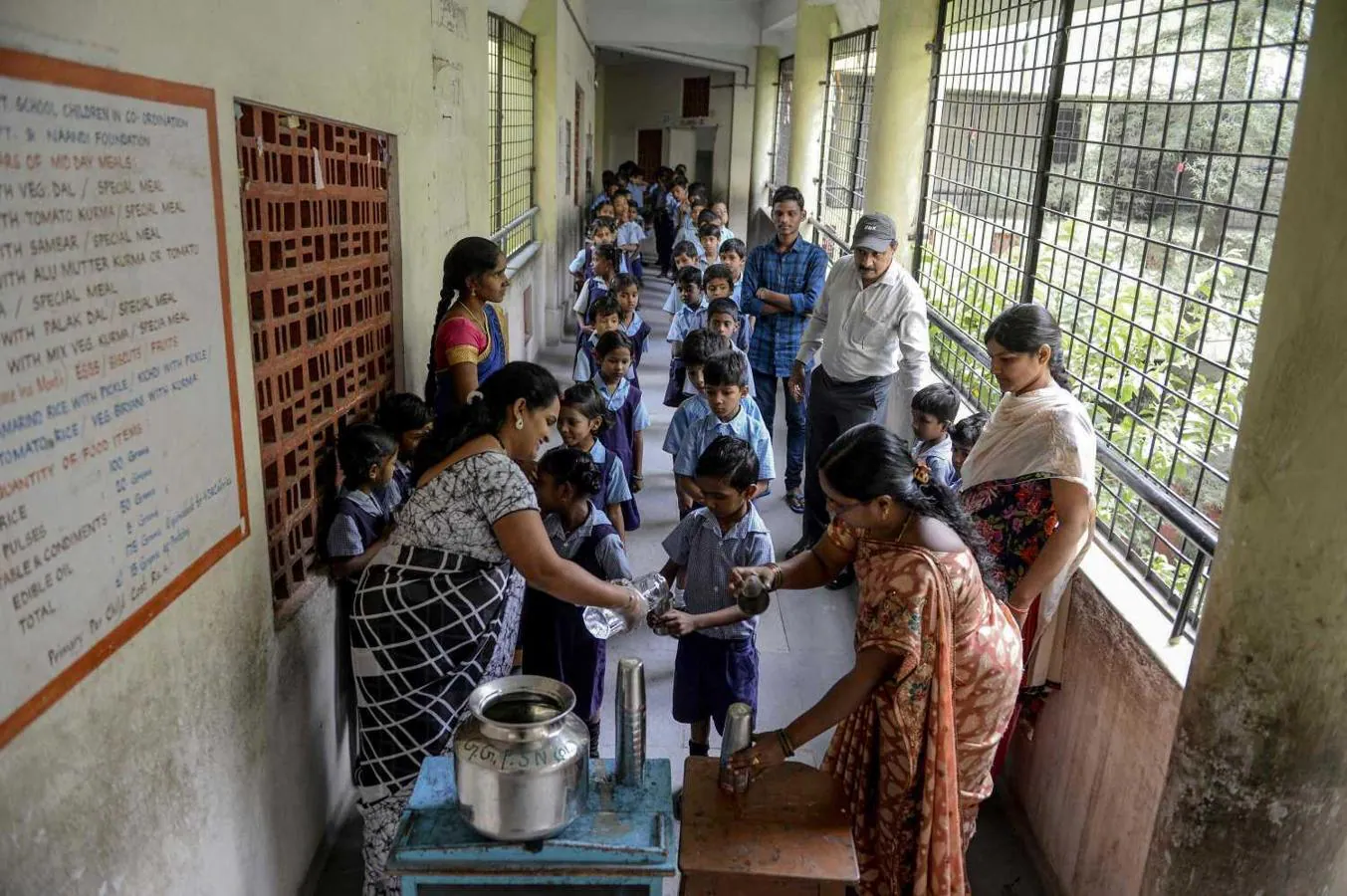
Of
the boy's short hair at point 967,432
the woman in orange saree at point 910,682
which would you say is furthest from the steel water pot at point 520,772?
the boy's short hair at point 967,432

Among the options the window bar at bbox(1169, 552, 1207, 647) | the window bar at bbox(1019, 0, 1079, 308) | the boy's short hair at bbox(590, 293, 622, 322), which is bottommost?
the window bar at bbox(1169, 552, 1207, 647)

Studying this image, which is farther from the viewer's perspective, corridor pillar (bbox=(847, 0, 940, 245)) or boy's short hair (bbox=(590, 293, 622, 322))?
corridor pillar (bbox=(847, 0, 940, 245))

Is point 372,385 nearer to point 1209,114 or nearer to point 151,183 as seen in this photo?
point 151,183

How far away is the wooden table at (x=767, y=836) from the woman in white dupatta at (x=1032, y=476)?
35.9 inches

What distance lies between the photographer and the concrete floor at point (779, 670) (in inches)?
119

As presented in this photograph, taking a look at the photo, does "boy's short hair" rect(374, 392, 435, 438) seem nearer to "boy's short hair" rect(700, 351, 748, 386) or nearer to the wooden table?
Answer: "boy's short hair" rect(700, 351, 748, 386)

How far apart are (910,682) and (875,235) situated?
2.68m

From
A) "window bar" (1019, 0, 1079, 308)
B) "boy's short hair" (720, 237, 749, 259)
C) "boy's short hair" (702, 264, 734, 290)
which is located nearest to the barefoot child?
"window bar" (1019, 0, 1079, 308)

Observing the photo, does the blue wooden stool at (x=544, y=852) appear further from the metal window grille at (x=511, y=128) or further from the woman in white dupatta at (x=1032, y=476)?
the metal window grille at (x=511, y=128)

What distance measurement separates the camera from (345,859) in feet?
9.76

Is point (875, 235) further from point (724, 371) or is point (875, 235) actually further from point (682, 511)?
point (682, 511)

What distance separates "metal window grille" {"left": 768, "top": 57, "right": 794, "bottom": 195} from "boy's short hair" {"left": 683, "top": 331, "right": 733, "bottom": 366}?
32.2 ft

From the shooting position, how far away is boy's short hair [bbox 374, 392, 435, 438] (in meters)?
3.49

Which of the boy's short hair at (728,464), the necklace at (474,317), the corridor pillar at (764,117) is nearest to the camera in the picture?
the boy's short hair at (728,464)
